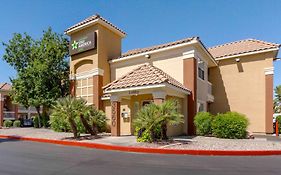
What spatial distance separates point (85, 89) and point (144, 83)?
28.4ft

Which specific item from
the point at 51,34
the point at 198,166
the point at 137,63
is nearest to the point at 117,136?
the point at 137,63

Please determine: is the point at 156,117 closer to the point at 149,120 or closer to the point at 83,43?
the point at 149,120

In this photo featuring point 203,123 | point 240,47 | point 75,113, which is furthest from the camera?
point 240,47

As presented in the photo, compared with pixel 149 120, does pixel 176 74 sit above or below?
above

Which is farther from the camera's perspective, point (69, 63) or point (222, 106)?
point (69, 63)

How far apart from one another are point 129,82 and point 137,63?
15.5ft

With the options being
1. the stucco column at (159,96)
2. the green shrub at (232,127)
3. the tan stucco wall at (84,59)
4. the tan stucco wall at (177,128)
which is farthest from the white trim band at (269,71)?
the tan stucco wall at (84,59)

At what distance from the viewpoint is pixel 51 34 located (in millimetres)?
24438

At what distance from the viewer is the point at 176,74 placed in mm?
16766

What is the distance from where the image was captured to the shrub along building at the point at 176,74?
51.2 ft

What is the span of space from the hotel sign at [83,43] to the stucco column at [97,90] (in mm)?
2701

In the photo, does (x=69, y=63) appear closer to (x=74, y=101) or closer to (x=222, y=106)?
(x=74, y=101)

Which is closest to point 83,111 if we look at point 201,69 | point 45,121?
point 201,69

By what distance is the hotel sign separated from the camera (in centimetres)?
1941
